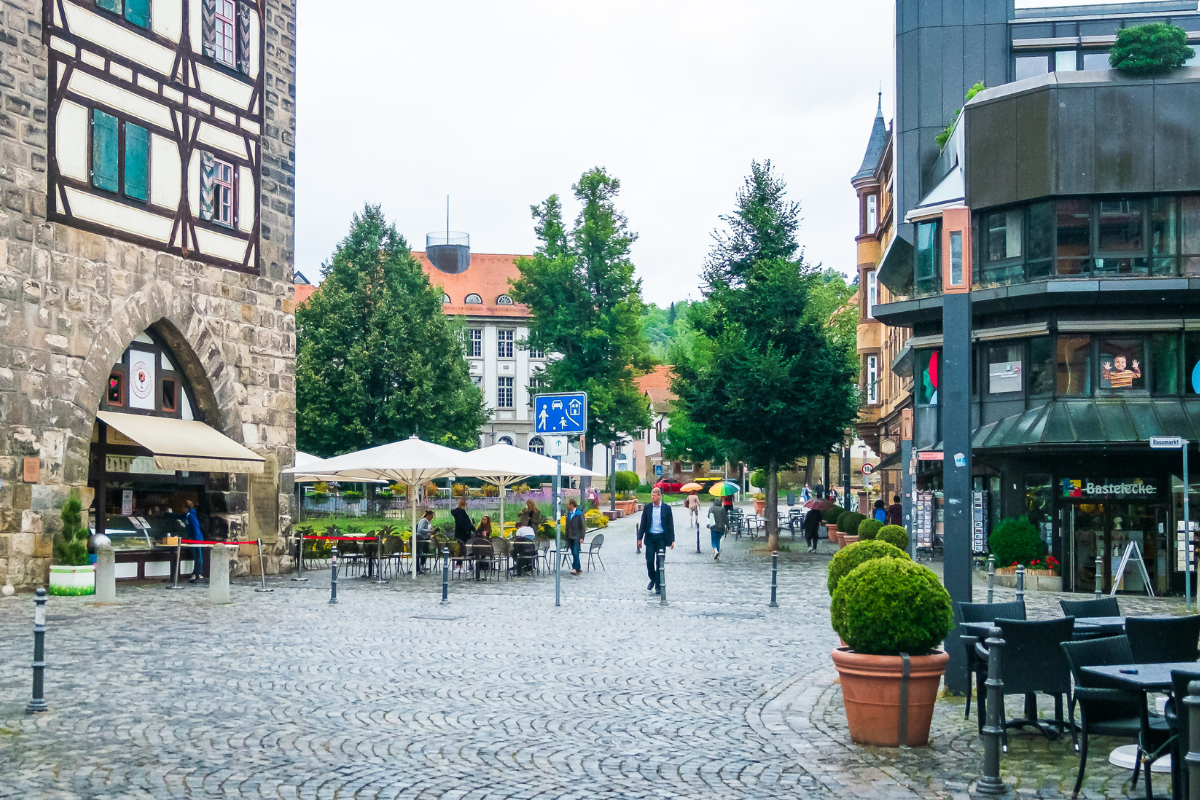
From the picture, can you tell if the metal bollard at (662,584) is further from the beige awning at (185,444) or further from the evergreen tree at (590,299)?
the evergreen tree at (590,299)

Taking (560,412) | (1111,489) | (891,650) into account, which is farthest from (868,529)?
(891,650)

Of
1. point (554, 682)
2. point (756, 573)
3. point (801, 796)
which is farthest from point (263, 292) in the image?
point (801, 796)

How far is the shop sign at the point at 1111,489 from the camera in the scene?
25312 millimetres

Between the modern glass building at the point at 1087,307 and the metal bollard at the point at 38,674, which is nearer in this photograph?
the metal bollard at the point at 38,674

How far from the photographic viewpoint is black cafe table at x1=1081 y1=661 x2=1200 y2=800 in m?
6.74

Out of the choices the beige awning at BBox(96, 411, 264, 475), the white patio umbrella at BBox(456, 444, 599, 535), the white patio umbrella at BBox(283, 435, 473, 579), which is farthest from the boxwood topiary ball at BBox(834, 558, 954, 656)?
the beige awning at BBox(96, 411, 264, 475)

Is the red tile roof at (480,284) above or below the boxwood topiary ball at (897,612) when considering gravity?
above

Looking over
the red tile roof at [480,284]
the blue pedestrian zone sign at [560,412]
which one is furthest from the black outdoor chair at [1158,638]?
the red tile roof at [480,284]

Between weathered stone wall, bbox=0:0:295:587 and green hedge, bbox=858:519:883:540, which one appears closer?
weathered stone wall, bbox=0:0:295:587

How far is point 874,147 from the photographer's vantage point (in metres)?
58.2

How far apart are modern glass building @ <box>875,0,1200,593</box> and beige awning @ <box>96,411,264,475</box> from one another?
44.9 feet

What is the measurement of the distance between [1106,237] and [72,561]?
21677mm

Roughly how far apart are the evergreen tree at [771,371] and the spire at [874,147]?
17653 mm

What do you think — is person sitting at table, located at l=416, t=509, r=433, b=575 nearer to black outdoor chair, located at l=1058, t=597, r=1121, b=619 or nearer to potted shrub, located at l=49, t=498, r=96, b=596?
potted shrub, located at l=49, t=498, r=96, b=596
